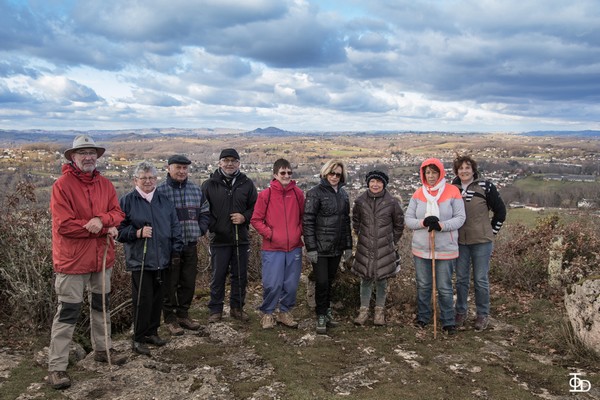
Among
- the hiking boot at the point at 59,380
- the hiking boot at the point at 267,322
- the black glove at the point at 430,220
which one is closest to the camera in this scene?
the hiking boot at the point at 59,380

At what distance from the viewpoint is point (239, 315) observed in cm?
638

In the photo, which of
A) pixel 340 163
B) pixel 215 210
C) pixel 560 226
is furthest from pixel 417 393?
pixel 560 226

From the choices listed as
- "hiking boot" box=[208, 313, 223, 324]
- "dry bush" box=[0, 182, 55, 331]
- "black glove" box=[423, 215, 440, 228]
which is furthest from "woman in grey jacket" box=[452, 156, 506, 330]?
"dry bush" box=[0, 182, 55, 331]

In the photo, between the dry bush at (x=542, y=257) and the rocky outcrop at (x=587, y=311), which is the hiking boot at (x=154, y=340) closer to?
the rocky outcrop at (x=587, y=311)

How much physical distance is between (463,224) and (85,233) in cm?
478

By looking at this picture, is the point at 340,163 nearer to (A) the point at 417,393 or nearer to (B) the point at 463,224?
(B) the point at 463,224

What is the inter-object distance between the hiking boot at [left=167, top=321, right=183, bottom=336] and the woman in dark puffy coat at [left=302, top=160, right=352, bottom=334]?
1925mm

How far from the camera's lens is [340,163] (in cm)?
584

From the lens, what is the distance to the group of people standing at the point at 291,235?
5156mm

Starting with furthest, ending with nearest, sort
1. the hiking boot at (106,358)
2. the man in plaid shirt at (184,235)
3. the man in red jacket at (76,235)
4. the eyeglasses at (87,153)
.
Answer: the man in plaid shirt at (184,235) < the hiking boot at (106,358) < the eyeglasses at (87,153) < the man in red jacket at (76,235)

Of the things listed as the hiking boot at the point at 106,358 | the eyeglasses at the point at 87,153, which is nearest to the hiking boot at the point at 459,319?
the hiking boot at the point at 106,358

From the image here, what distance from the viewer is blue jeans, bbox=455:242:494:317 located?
594cm

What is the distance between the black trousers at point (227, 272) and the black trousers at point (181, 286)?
A: 0.35 meters

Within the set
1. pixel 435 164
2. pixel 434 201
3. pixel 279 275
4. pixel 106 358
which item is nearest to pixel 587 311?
pixel 434 201
